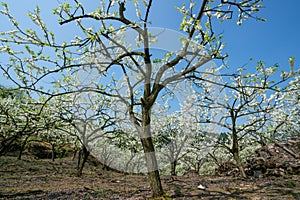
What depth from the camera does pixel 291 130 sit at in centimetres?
1930

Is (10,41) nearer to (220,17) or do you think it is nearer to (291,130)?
(220,17)

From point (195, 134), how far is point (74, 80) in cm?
1461

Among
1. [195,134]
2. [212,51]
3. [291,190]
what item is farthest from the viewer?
[195,134]

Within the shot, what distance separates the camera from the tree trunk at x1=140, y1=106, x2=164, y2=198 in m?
6.07

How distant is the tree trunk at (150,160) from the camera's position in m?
6.07

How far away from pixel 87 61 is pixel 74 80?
404 cm

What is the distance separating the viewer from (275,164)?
11.2 m

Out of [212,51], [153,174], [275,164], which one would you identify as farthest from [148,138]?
[275,164]

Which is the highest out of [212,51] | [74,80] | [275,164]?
[74,80]

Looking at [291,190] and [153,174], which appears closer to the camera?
[153,174]

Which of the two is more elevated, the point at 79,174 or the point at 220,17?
the point at 220,17

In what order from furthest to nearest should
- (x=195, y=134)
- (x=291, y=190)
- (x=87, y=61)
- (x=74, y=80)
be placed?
(x=195, y=134) < (x=74, y=80) < (x=87, y=61) < (x=291, y=190)

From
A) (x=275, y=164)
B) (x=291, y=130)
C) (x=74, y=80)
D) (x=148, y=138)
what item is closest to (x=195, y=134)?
(x=291, y=130)

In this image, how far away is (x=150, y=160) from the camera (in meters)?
6.21
